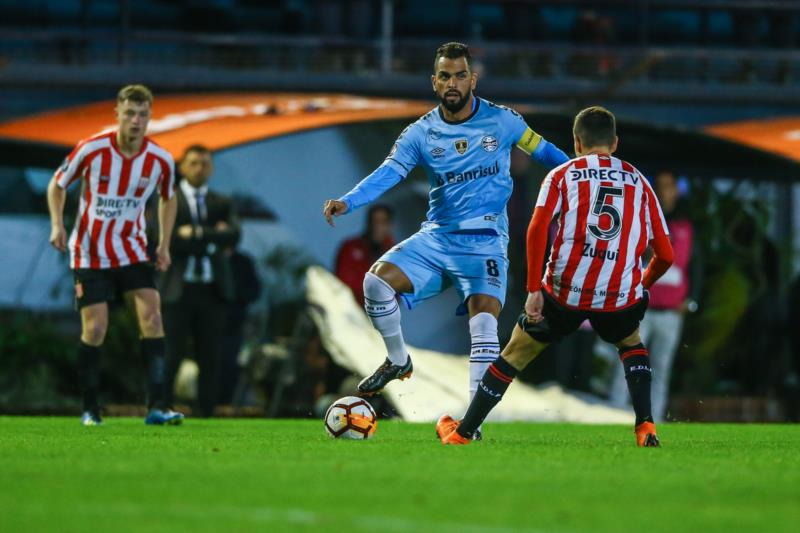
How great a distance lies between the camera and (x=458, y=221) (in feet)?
29.1

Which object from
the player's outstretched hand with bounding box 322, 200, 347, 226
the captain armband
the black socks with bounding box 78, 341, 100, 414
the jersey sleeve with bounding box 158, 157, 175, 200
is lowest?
the black socks with bounding box 78, 341, 100, 414

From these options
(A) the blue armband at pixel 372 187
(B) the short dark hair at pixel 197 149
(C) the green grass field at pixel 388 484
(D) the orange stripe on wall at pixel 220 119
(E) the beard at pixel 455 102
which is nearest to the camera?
(C) the green grass field at pixel 388 484

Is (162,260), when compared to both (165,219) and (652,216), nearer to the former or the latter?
(165,219)

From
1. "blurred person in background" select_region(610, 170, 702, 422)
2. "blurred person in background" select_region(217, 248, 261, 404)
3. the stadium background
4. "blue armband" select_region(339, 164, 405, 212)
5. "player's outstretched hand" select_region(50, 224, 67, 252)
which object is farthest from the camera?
the stadium background

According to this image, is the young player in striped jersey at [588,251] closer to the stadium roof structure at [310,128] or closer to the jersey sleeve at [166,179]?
the jersey sleeve at [166,179]

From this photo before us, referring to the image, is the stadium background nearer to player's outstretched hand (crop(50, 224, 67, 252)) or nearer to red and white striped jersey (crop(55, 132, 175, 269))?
red and white striped jersey (crop(55, 132, 175, 269))

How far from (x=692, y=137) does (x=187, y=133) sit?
4530mm

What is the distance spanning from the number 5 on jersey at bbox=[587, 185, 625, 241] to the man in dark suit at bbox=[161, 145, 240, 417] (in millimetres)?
5305

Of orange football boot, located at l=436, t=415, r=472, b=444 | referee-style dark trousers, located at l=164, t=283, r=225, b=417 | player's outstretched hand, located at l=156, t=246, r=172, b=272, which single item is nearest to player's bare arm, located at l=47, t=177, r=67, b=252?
player's outstretched hand, located at l=156, t=246, r=172, b=272

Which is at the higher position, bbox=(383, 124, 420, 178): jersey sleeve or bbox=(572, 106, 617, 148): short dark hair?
bbox=(572, 106, 617, 148): short dark hair

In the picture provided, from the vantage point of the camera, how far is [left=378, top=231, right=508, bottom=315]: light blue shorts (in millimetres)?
8859

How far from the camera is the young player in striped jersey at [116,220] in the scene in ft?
34.0

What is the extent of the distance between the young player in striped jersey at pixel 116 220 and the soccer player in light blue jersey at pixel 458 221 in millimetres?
2128

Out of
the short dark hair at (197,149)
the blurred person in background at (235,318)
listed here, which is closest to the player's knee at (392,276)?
the short dark hair at (197,149)
